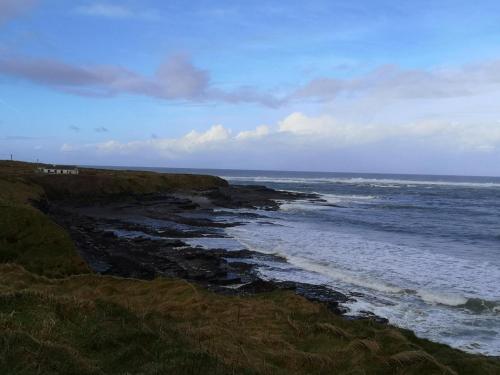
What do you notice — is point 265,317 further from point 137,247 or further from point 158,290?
point 137,247

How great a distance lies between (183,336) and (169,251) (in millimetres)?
17181

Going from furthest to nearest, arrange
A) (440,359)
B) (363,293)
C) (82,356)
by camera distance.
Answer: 1. (363,293)
2. (440,359)
3. (82,356)

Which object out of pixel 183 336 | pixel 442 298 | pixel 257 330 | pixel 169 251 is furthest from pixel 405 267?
pixel 183 336

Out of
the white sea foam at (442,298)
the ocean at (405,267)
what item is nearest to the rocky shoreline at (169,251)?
the ocean at (405,267)

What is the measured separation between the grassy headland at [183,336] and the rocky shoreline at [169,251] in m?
4.37

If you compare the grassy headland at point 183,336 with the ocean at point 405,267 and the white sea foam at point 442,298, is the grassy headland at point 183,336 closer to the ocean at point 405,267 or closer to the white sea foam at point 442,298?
the ocean at point 405,267

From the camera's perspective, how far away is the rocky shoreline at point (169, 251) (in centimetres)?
1753

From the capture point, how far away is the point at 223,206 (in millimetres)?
54031

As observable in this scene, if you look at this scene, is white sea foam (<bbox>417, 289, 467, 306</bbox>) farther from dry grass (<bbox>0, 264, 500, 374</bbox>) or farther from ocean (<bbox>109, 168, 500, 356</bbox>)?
dry grass (<bbox>0, 264, 500, 374</bbox>)

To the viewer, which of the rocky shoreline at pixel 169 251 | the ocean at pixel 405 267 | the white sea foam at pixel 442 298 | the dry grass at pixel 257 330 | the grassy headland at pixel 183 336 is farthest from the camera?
the rocky shoreline at pixel 169 251

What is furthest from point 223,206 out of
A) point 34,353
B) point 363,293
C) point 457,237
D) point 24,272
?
point 34,353

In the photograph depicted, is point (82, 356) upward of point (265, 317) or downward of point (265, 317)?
upward

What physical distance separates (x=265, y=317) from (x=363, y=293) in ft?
26.0

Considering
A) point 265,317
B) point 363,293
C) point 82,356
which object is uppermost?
point 82,356
